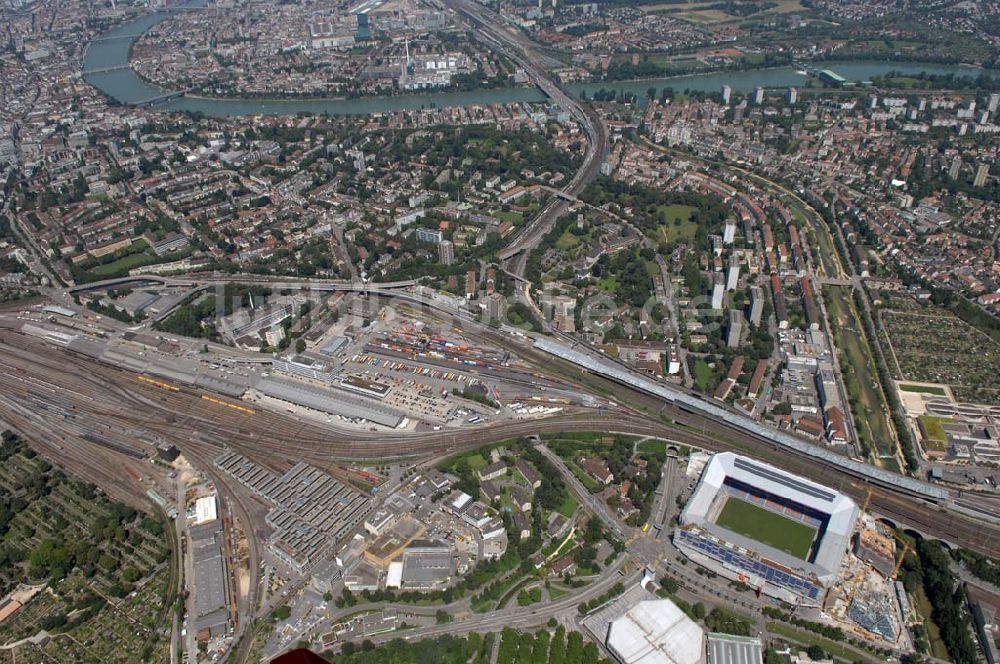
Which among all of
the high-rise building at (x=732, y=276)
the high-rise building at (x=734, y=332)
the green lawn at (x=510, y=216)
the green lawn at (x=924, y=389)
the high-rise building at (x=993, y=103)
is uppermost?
the high-rise building at (x=993, y=103)

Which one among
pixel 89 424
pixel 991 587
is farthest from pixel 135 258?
pixel 991 587

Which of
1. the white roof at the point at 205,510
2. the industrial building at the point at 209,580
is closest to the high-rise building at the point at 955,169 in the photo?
the white roof at the point at 205,510

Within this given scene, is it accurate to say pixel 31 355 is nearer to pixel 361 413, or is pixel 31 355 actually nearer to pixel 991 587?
pixel 361 413

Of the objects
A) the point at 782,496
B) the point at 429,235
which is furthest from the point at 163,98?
the point at 782,496

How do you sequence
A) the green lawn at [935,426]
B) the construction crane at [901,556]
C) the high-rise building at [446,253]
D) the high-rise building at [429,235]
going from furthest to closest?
the high-rise building at [429,235] → the high-rise building at [446,253] → the green lawn at [935,426] → the construction crane at [901,556]

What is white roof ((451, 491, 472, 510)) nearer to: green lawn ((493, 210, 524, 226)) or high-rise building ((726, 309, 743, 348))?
high-rise building ((726, 309, 743, 348))

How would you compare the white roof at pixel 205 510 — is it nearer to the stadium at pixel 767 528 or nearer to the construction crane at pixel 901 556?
the stadium at pixel 767 528
